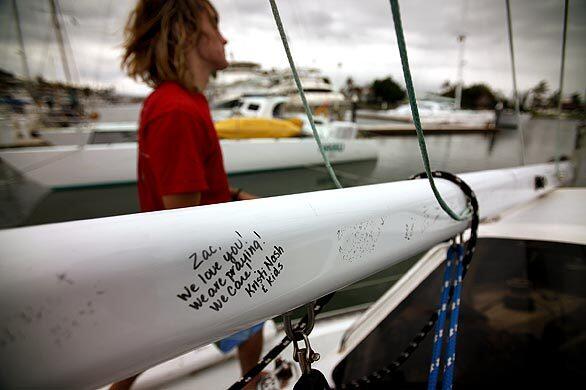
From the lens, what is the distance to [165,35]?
1033 millimetres

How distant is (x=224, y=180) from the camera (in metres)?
1.12

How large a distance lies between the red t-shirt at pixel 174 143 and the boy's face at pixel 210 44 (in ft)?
0.64

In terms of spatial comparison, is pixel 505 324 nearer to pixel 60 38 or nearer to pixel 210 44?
pixel 210 44

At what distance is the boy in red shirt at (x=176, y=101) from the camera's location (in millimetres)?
910

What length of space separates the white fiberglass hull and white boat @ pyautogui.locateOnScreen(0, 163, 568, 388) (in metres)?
6.12

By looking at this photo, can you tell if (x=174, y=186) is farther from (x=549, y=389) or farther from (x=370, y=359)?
(x=549, y=389)

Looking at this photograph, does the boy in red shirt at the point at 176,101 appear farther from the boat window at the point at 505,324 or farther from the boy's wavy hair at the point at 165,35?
the boat window at the point at 505,324

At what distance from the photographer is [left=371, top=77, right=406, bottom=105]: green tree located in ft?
159

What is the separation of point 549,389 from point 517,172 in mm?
985

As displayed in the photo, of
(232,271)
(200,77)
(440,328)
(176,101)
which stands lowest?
(440,328)

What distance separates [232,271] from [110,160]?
6.54m

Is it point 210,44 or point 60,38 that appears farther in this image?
point 60,38

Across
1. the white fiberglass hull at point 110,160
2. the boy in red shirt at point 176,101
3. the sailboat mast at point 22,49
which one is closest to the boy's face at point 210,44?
the boy in red shirt at point 176,101

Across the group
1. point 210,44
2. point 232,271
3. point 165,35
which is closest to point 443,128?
point 210,44
